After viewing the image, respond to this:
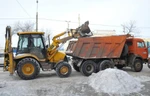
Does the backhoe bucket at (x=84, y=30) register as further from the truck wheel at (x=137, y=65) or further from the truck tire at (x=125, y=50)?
the truck wheel at (x=137, y=65)

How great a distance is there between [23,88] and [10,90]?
26.5 inches

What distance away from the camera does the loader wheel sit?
1409cm

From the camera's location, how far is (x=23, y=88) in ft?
36.6

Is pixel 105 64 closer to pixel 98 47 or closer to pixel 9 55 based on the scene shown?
pixel 98 47

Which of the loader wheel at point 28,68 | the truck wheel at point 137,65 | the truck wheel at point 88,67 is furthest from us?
the truck wheel at point 137,65

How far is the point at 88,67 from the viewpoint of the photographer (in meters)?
16.2

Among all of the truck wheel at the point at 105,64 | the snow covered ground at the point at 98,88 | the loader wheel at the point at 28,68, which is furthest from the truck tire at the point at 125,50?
the loader wheel at the point at 28,68

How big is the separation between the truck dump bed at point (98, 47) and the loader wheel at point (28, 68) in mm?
3054

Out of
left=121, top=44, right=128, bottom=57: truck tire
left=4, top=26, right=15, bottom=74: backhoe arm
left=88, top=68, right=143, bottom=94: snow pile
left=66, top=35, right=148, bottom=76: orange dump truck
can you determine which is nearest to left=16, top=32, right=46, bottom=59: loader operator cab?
left=4, top=26, right=15, bottom=74: backhoe arm

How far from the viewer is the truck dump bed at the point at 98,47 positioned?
1627 centimetres

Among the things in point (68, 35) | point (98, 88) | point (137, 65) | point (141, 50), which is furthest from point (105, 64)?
point (98, 88)

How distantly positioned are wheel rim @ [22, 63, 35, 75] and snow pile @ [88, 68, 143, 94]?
12.7 feet

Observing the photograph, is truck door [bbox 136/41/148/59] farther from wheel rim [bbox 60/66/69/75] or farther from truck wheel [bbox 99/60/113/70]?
wheel rim [bbox 60/66/69/75]

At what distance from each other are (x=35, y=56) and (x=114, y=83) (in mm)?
5586
